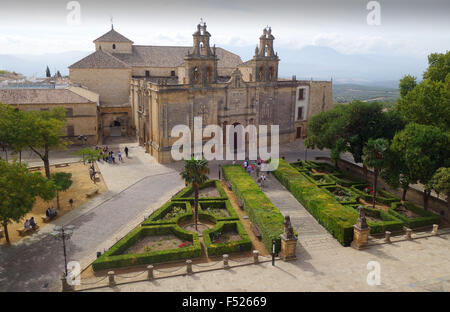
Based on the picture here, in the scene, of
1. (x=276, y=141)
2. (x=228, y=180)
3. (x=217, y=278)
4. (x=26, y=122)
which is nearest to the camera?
(x=217, y=278)

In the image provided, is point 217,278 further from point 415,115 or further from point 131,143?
point 131,143

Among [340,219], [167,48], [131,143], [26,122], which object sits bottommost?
[340,219]

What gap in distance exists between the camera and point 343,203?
28.5m

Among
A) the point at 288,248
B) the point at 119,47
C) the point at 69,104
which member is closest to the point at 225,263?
the point at 288,248

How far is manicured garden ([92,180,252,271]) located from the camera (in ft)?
67.6

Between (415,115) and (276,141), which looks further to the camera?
(276,141)

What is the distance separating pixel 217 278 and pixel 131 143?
114ft

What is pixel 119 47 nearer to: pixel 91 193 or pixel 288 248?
pixel 91 193

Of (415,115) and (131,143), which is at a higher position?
(415,115)

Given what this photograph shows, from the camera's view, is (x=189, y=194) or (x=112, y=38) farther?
(x=112, y=38)

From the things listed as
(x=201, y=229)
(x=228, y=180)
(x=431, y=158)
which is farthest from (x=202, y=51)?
(x=431, y=158)

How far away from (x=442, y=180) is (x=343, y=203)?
7399mm

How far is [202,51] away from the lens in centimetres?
3997

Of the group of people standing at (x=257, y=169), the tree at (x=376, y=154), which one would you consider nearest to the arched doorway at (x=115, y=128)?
the group of people standing at (x=257, y=169)
